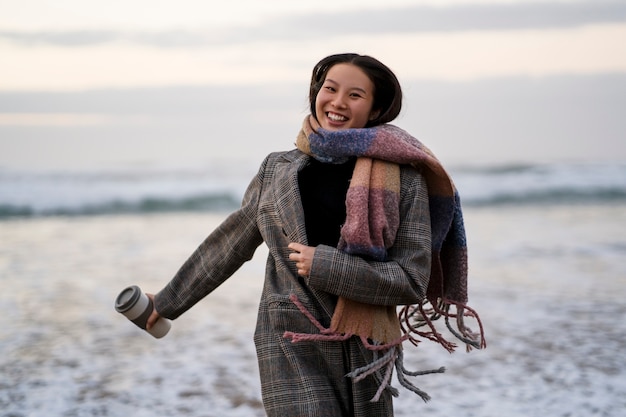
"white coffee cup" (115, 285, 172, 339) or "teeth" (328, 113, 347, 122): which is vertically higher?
"teeth" (328, 113, 347, 122)

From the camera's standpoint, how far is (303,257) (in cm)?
246

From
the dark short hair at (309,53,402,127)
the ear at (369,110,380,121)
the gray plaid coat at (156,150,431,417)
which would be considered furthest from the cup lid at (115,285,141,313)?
the ear at (369,110,380,121)

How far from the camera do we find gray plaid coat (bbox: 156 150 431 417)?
2.46 meters

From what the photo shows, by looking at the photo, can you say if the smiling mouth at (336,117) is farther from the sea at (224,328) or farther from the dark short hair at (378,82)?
the sea at (224,328)

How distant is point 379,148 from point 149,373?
9.12ft

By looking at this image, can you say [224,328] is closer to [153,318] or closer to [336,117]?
[153,318]

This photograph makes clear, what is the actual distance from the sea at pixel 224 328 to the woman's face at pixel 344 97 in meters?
2.00

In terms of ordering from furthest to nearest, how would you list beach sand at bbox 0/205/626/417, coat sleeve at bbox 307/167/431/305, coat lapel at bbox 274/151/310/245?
beach sand at bbox 0/205/626/417
coat lapel at bbox 274/151/310/245
coat sleeve at bbox 307/167/431/305

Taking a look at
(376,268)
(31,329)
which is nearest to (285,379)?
(376,268)

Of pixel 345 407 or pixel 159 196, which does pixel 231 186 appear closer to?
pixel 159 196

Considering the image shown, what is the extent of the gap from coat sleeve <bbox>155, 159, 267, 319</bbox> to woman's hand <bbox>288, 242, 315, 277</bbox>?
381 millimetres

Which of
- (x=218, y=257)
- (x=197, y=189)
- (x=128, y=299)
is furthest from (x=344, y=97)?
(x=197, y=189)

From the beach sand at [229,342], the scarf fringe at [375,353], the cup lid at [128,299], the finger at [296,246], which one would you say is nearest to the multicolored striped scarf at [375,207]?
the scarf fringe at [375,353]

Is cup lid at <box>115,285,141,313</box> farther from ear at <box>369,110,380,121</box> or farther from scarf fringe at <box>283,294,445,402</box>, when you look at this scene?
ear at <box>369,110,380,121</box>
